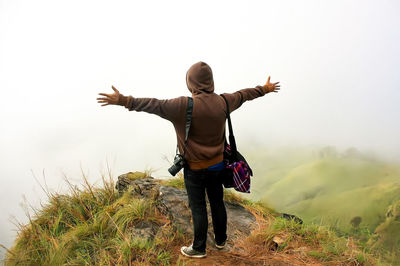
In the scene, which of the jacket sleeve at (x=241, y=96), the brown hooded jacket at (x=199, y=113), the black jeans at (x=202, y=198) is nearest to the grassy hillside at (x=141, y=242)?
the black jeans at (x=202, y=198)

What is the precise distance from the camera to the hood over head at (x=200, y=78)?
3.52m

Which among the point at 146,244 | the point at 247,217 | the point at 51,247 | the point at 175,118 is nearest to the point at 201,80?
the point at 175,118

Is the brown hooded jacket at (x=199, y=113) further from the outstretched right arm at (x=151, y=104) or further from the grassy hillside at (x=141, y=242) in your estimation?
the grassy hillside at (x=141, y=242)

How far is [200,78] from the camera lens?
11.6 feet

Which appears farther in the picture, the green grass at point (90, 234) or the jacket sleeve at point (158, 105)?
the green grass at point (90, 234)

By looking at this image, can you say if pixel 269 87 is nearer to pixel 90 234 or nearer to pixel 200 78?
pixel 200 78

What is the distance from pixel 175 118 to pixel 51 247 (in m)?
3.16

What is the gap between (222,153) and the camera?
12.8ft

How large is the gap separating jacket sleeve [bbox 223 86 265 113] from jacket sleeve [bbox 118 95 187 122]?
74cm

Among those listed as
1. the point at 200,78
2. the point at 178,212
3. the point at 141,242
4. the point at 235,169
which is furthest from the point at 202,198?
the point at 200,78

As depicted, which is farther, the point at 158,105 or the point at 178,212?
the point at 178,212

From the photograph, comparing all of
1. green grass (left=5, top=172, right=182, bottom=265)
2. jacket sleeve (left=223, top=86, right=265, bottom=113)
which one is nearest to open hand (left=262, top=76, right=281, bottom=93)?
jacket sleeve (left=223, top=86, right=265, bottom=113)

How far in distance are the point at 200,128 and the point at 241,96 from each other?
86 centimetres

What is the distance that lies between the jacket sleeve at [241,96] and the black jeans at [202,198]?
930 millimetres
